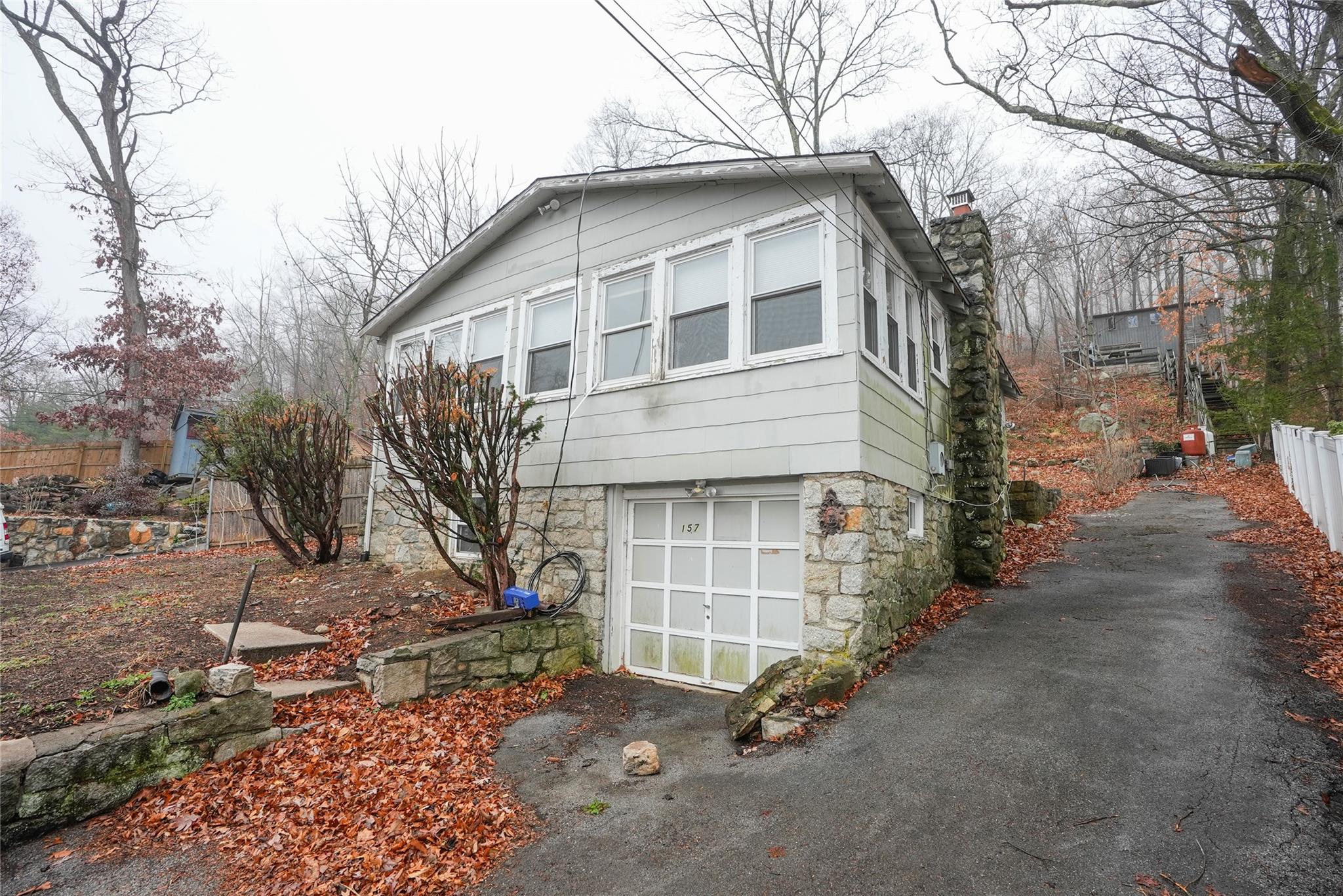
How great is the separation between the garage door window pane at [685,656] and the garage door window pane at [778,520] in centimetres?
134

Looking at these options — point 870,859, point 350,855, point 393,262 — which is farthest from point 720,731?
point 393,262

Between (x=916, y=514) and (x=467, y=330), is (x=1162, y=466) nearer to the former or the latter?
(x=916, y=514)

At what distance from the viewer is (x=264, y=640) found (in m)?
5.89

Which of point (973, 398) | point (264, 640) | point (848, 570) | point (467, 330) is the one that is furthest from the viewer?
point (467, 330)

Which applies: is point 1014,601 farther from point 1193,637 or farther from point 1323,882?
point 1323,882

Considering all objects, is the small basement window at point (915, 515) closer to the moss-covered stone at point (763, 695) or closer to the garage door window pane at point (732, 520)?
the garage door window pane at point (732, 520)

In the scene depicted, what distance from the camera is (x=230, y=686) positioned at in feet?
14.2

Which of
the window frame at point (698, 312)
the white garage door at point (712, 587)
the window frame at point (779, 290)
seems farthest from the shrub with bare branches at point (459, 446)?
the window frame at point (779, 290)

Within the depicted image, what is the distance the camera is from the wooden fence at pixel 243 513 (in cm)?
1259

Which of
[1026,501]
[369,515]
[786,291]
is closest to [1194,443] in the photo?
[1026,501]

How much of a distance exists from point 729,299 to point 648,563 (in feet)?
9.80

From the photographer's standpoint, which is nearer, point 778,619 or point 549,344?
point 778,619

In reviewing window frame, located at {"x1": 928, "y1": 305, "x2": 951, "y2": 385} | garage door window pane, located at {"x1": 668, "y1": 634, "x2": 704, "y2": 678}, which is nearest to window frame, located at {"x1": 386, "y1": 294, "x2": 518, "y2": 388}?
garage door window pane, located at {"x1": 668, "y1": 634, "x2": 704, "y2": 678}

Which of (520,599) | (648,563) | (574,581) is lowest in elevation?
(520,599)
